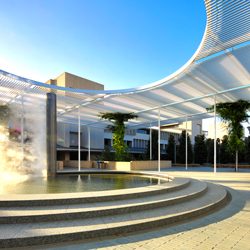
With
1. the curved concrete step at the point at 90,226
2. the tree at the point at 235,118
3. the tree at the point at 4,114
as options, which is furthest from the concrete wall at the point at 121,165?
the curved concrete step at the point at 90,226

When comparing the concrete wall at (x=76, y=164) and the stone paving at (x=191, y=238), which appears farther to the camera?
the concrete wall at (x=76, y=164)

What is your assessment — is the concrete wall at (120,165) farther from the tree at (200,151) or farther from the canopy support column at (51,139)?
the tree at (200,151)

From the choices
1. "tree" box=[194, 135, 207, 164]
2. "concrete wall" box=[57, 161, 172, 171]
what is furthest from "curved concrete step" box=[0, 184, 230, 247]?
"tree" box=[194, 135, 207, 164]

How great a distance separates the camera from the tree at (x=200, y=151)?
1368 inches

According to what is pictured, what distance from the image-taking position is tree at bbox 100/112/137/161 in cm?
2488

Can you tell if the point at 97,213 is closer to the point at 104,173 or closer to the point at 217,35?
the point at 217,35

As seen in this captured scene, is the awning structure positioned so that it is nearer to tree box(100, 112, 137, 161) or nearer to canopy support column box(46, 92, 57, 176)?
tree box(100, 112, 137, 161)

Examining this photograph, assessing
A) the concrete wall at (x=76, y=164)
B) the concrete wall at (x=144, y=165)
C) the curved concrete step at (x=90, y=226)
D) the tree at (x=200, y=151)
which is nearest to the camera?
the curved concrete step at (x=90, y=226)

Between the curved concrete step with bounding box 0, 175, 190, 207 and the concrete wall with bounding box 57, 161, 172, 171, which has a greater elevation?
the curved concrete step with bounding box 0, 175, 190, 207

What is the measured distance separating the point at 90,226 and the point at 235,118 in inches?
743

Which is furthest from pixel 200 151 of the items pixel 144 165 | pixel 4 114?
pixel 4 114

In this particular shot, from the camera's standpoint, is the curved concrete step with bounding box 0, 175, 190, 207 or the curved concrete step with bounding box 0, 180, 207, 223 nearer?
the curved concrete step with bounding box 0, 180, 207, 223

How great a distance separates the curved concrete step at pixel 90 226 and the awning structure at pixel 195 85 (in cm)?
644

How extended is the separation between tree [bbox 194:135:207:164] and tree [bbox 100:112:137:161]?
12.9 meters
